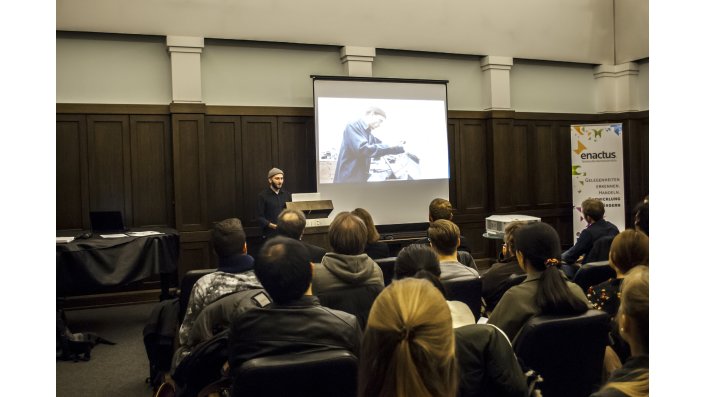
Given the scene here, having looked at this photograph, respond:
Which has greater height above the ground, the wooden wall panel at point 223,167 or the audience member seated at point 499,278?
the wooden wall panel at point 223,167

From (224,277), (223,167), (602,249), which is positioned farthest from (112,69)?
(602,249)

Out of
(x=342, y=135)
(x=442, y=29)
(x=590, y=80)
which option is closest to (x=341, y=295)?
(x=342, y=135)

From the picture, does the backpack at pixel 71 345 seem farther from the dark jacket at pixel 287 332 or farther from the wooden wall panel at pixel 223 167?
the dark jacket at pixel 287 332

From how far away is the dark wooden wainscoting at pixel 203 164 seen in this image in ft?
20.0

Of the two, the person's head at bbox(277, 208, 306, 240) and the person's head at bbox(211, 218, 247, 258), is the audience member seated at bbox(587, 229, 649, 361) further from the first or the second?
the person's head at bbox(277, 208, 306, 240)

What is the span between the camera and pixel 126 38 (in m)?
6.24

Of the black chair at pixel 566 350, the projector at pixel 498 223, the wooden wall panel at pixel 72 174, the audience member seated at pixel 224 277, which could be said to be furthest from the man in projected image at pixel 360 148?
the black chair at pixel 566 350

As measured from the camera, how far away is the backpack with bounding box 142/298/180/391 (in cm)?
296

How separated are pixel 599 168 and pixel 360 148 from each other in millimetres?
3555

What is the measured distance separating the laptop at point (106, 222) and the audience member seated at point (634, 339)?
471cm

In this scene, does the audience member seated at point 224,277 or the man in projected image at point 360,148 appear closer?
the audience member seated at point 224,277

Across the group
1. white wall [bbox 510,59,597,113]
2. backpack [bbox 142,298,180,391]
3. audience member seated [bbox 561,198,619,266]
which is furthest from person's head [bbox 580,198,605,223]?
white wall [bbox 510,59,597,113]

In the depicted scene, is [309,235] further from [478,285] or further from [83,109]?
[478,285]

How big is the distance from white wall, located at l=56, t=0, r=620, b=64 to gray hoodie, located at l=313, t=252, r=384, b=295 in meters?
4.53
